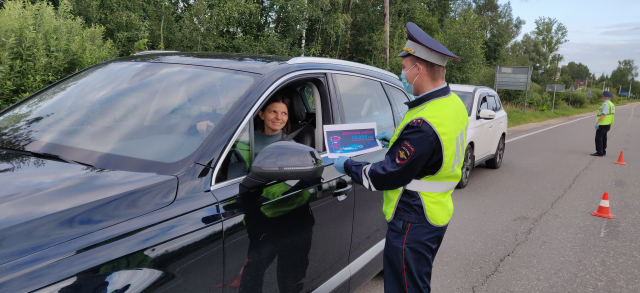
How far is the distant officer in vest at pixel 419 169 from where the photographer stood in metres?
2.15

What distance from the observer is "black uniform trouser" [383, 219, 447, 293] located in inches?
88.6

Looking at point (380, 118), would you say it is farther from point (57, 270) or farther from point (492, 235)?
point (492, 235)

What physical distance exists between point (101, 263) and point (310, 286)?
1.28 metres

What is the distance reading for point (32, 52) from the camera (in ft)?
24.2

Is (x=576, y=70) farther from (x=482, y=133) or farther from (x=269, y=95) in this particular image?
(x=269, y=95)

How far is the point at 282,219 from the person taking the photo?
83.4 inches

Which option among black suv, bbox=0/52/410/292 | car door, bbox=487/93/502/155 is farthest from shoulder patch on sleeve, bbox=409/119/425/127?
car door, bbox=487/93/502/155

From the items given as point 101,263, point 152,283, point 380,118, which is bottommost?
point 152,283

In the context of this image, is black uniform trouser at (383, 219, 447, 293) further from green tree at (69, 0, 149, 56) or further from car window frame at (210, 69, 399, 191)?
green tree at (69, 0, 149, 56)

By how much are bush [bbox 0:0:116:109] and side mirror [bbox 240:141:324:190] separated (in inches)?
264

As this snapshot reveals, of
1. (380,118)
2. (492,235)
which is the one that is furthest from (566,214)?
(380,118)

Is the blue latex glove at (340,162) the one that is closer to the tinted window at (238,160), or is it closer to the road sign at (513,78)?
the tinted window at (238,160)

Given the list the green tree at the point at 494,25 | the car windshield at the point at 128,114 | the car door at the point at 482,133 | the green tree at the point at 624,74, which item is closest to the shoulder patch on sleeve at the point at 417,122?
the car windshield at the point at 128,114

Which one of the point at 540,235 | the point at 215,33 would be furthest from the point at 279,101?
the point at 215,33
